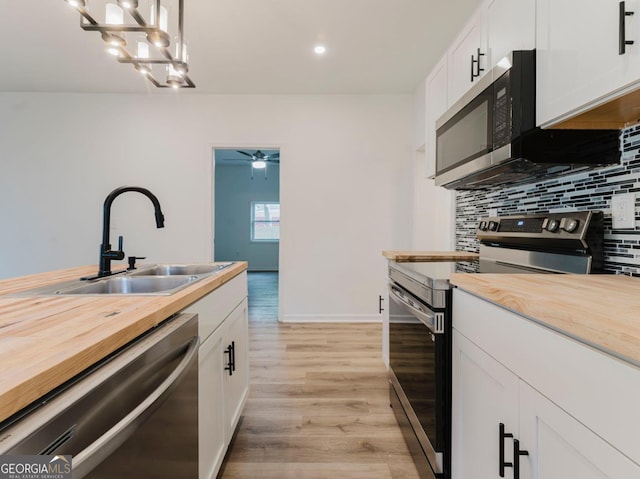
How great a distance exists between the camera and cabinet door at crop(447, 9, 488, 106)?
155 cm

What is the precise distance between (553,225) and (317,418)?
1543 millimetres

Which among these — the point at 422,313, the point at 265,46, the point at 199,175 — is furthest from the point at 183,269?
the point at 199,175

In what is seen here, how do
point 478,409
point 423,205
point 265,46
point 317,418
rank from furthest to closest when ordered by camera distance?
point 423,205, point 265,46, point 317,418, point 478,409

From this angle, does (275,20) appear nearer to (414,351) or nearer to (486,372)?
(414,351)

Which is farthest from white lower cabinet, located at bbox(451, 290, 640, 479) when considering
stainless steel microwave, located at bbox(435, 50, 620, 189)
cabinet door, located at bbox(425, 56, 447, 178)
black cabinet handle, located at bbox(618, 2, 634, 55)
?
cabinet door, located at bbox(425, 56, 447, 178)

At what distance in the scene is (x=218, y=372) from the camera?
1282 millimetres

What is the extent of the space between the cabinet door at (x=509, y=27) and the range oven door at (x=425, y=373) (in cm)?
109

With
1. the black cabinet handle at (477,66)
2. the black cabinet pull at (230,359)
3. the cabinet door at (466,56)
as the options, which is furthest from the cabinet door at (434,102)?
the black cabinet pull at (230,359)

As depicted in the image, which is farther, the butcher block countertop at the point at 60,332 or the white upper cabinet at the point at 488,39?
the white upper cabinet at the point at 488,39

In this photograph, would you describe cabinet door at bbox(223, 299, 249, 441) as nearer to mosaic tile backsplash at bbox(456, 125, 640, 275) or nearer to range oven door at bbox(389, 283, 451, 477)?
range oven door at bbox(389, 283, 451, 477)

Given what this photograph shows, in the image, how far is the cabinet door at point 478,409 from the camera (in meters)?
0.81

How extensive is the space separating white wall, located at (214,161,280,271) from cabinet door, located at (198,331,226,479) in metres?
6.98

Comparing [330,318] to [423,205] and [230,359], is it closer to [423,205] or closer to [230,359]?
[423,205]

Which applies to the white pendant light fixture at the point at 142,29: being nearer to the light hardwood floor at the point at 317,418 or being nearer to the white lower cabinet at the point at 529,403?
the white lower cabinet at the point at 529,403
